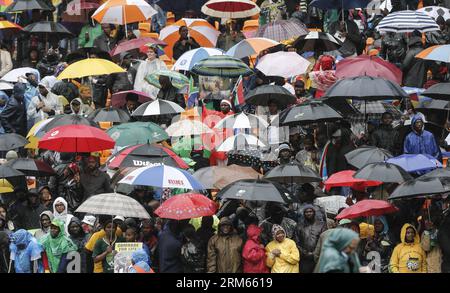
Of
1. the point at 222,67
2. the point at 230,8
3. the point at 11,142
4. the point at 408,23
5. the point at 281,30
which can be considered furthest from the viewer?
the point at 230,8

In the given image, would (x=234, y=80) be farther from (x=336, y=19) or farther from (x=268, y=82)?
(x=336, y=19)

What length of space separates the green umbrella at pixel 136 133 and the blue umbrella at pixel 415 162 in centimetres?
378

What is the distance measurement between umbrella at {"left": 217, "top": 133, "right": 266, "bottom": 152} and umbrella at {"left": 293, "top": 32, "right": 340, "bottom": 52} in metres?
4.88

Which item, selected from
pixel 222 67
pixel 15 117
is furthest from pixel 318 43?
pixel 15 117

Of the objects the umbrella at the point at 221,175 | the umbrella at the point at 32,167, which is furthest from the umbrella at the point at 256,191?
the umbrella at the point at 32,167

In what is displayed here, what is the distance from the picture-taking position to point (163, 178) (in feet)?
69.5

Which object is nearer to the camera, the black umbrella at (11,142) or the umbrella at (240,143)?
the umbrella at (240,143)

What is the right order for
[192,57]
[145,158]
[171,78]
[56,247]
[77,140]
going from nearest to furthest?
[56,247], [145,158], [77,140], [171,78], [192,57]

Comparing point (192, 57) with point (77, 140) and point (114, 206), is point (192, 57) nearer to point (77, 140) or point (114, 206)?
point (77, 140)

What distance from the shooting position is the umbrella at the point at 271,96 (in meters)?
25.5

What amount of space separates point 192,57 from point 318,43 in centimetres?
238

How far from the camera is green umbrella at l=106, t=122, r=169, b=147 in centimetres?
2392

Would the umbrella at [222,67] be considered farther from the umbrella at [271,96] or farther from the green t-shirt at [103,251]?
the green t-shirt at [103,251]

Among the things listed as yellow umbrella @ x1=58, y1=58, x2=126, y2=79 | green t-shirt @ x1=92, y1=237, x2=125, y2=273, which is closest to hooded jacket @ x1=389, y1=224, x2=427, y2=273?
green t-shirt @ x1=92, y1=237, x2=125, y2=273
